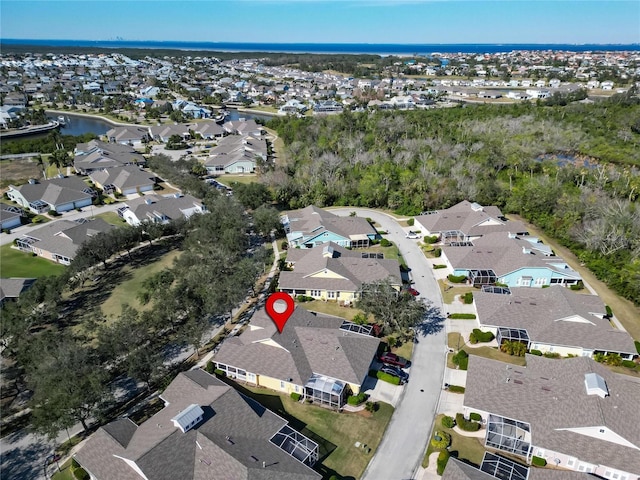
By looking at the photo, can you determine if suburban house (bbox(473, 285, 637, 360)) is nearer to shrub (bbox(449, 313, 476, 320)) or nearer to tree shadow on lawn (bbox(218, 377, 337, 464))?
shrub (bbox(449, 313, 476, 320))

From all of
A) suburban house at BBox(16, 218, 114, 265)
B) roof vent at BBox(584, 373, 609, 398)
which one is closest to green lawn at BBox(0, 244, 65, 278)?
suburban house at BBox(16, 218, 114, 265)

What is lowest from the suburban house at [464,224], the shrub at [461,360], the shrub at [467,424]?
the shrub at [467,424]

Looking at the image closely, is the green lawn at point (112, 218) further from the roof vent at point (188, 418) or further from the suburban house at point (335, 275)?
the roof vent at point (188, 418)

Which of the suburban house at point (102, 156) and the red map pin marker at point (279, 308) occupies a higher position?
the suburban house at point (102, 156)

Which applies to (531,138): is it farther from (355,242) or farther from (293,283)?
(293,283)

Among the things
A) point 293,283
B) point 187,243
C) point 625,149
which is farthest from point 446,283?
point 625,149

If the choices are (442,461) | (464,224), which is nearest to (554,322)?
(442,461)

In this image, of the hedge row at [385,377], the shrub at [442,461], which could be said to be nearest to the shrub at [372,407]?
the hedge row at [385,377]
